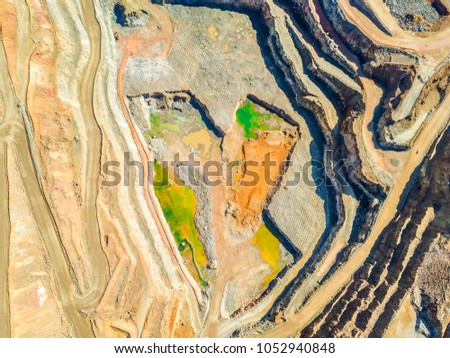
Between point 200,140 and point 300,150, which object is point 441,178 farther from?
point 200,140

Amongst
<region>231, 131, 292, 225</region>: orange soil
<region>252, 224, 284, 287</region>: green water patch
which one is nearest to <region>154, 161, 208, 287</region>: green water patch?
<region>231, 131, 292, 225</region>: orange soil

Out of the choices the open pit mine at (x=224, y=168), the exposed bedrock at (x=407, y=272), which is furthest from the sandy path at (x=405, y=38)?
the exposed bedrock at (x=407, y=272)

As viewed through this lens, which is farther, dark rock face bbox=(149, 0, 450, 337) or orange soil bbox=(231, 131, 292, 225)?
orange soil bbox=(231, 131, 292, 225)

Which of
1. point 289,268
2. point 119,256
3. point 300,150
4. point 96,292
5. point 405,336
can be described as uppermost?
point 300,150

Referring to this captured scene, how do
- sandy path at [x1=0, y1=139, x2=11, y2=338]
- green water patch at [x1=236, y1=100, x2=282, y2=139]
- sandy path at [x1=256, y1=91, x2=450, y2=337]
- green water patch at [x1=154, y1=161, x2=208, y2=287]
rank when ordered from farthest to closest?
green water patch at [x1=236, y1=100, x2=282, y2=139] → green water patch at [x1=154, y1=161, x2=208, y2=287] → sandy path at [x1=256, y1=91, x2=450, y2=337] → sandy path at [x1=0, y1=139, x2=11, y2=338]

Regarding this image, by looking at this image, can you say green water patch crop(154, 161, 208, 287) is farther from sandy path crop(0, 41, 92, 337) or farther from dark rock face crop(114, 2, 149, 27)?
dark rock face crop(114, 2, 149, 27)

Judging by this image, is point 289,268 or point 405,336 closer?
point 405,336

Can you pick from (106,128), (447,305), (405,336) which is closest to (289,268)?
(405,336)
